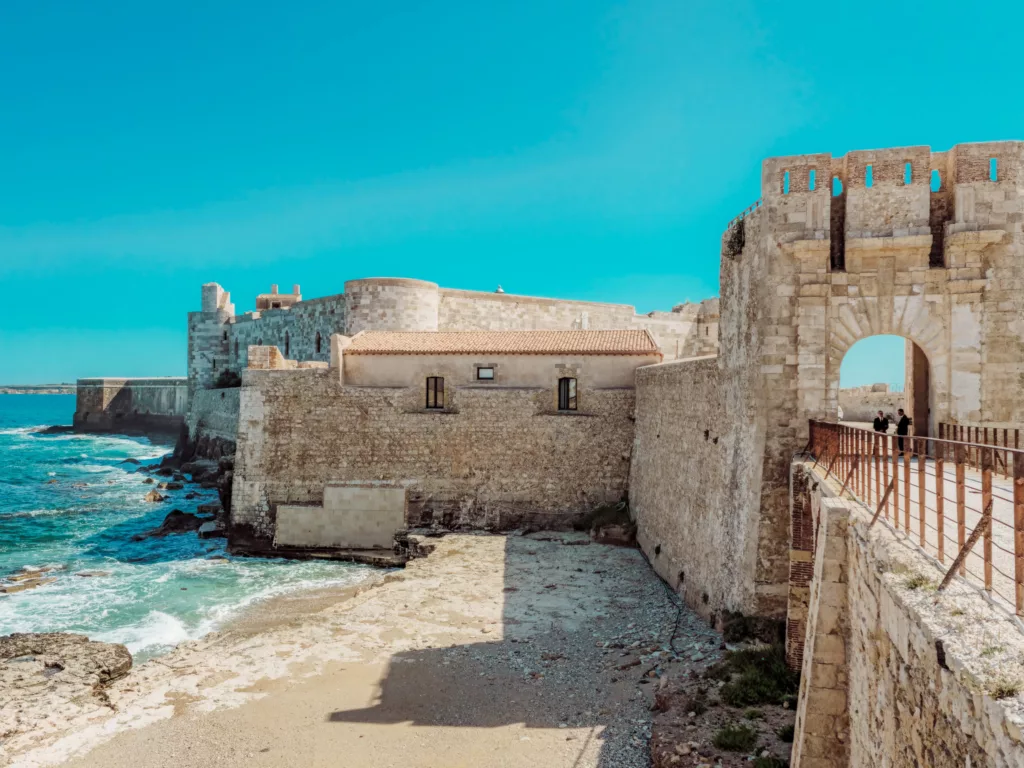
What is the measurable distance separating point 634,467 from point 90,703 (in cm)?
1409

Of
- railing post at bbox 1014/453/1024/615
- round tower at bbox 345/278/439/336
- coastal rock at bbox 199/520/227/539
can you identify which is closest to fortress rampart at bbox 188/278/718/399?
round tower at bbox 345/278/439/336

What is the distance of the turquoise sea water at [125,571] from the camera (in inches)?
605

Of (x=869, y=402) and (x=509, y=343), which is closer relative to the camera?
(x=509, y=343)

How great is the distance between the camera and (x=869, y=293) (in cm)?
1009

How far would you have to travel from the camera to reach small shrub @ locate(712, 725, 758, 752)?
7.54 metres

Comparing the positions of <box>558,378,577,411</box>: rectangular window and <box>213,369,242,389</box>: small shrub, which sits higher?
<box>213,369,242,389</box>: small shrub

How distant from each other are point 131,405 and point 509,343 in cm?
5374

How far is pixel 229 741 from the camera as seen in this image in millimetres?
9594

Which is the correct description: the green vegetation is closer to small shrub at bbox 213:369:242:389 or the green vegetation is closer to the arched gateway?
the arched gateway

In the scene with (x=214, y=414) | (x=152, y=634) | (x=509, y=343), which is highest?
(x=509, y=343)

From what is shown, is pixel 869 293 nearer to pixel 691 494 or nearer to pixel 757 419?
pixel 757 419

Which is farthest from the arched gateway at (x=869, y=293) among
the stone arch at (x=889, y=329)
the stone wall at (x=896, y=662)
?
the stone wall at (x=896, y=662)

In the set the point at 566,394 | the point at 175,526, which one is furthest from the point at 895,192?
the point at 175,526

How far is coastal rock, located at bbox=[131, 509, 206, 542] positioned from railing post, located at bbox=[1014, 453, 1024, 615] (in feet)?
81.7
